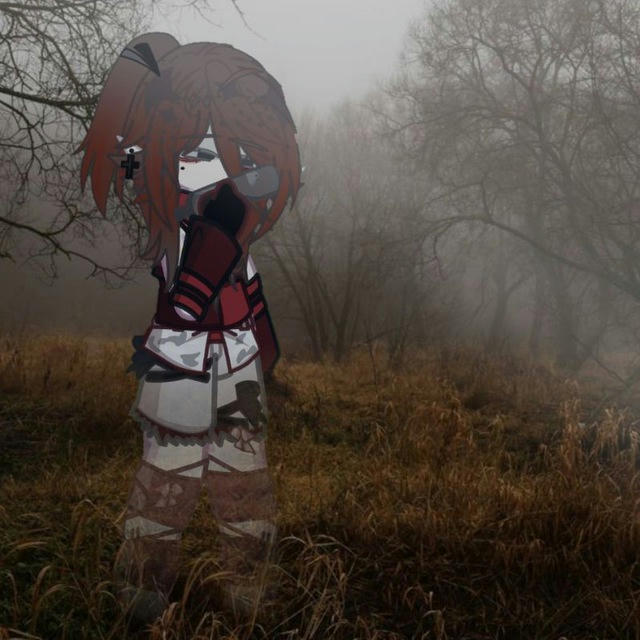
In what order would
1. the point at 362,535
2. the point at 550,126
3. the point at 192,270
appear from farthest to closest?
the point at 550,126 → the point at 362,535 → the point at 192,270

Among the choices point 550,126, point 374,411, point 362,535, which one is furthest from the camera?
point 550,126

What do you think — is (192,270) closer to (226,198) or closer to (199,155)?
(226,198)

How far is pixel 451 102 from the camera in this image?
875 cm

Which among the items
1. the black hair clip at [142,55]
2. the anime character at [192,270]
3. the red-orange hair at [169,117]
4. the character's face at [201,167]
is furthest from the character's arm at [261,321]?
the black hair clip at [142,55]

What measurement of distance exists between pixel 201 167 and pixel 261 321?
54 centimetres

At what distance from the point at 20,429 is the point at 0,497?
3.99 ft

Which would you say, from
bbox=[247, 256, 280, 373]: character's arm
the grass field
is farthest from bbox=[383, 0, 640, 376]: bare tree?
bbox=[247, 256, 280, 373]: character's arm

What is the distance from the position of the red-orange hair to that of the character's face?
0.8 inches

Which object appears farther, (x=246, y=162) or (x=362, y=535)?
(x=362, y=535)

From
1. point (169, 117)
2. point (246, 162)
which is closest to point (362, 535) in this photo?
point (246, 162)

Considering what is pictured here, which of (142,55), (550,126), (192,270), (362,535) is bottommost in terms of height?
(362,535)

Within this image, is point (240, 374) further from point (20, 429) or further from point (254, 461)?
point (20, 429)

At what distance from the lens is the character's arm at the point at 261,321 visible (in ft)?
6.88

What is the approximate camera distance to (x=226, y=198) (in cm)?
199
